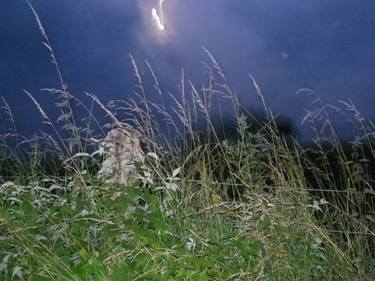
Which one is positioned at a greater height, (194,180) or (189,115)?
(189,115)

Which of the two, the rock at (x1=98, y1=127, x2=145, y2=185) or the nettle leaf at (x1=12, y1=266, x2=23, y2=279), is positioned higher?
the rock at (x1=98, y1=127, x2=145, y2=185)

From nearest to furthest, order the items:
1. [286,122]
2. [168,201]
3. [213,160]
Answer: [168,201] < [213,160] < [286,122]

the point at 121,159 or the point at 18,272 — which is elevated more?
the point at 121,159

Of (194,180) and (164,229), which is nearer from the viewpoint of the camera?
(164,229)

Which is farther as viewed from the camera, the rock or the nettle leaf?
the rock

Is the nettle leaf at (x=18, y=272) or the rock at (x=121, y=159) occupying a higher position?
the rock at (x=121, y=159)

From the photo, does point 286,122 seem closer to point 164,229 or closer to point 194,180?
point 194,180

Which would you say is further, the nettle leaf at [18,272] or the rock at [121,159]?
the rock at [121,159]

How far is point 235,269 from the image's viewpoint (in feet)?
7.50

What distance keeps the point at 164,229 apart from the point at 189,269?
179 mm

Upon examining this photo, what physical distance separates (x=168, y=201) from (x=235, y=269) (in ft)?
2.14

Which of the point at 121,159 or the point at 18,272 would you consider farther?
the point at 121,159

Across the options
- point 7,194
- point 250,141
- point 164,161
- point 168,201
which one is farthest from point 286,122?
point 7,194

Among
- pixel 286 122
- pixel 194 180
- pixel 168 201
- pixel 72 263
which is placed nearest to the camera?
pixel 72 263
